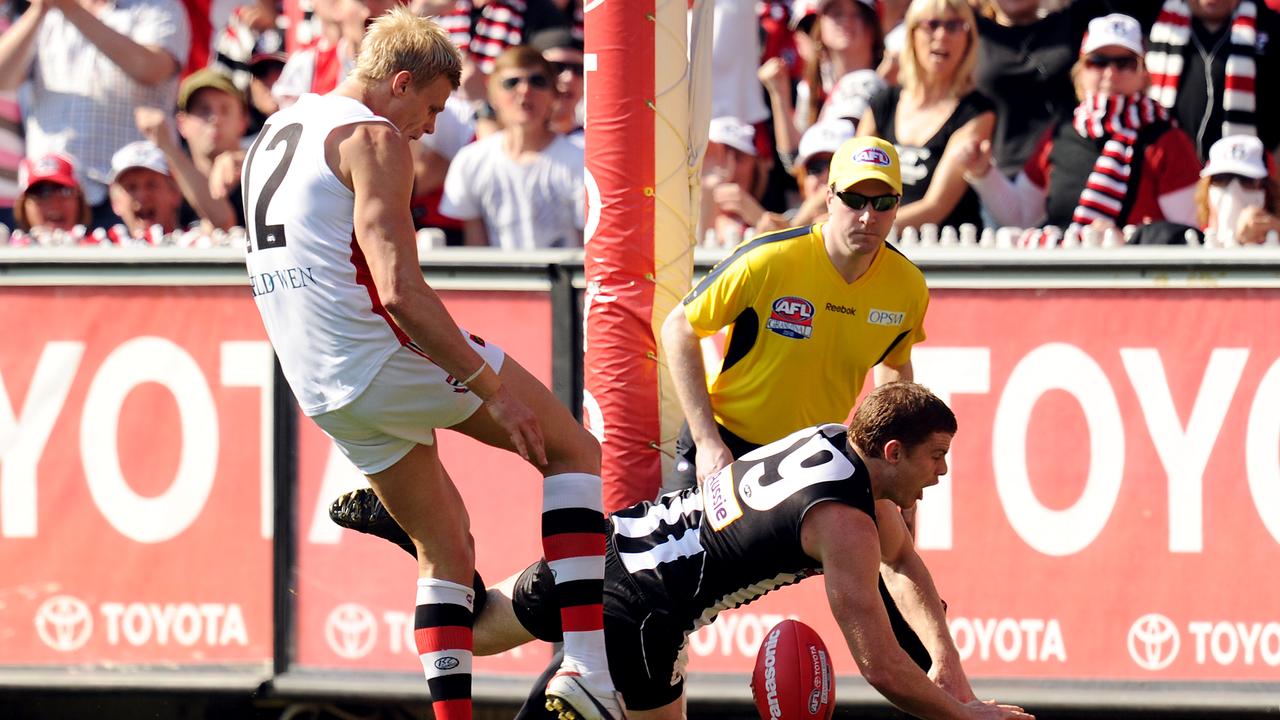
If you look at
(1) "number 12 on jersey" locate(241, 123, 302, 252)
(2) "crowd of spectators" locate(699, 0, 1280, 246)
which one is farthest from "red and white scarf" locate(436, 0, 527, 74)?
(1) "number 12 on jersey" locate(241, 123, 302, 252)

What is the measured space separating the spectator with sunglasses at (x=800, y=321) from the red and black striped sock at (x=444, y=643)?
110 cm

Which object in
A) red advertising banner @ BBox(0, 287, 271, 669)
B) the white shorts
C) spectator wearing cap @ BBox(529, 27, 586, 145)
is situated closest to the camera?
the white shorts

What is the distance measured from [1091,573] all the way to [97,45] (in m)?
5.97

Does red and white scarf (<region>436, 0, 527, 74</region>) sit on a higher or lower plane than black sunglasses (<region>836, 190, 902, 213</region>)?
higher

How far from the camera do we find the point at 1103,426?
708cm

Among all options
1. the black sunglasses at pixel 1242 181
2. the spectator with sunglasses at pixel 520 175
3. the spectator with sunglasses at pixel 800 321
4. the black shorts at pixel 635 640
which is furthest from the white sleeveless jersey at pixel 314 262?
the black sunglasses at pixel 1242 181

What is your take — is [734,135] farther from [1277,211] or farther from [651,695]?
[651,695]

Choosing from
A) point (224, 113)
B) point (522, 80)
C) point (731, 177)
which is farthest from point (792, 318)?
point (224, 113)

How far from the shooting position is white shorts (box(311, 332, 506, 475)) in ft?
17.7

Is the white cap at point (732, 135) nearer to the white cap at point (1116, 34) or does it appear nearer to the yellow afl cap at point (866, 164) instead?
the white cap at point (1116, 34)

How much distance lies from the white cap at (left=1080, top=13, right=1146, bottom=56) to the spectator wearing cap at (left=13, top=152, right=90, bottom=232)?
5020 millimetres

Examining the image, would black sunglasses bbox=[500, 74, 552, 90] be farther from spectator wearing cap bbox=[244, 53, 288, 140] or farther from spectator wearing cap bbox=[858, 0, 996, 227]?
spectator wearing cap bbox=[244, 53, 288, 140]

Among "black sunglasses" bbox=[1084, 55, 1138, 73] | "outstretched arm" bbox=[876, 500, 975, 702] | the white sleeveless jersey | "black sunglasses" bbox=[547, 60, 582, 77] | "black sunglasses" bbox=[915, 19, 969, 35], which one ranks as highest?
"black sunglasses" bbox=[915, 19, 969, 35]

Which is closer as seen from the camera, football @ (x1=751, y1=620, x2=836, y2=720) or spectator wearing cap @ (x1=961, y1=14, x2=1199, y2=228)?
football @ (x1=751, y1=620, x2=836, y2=720)
